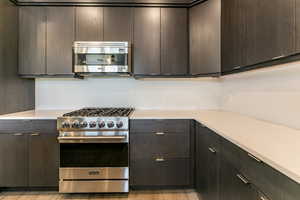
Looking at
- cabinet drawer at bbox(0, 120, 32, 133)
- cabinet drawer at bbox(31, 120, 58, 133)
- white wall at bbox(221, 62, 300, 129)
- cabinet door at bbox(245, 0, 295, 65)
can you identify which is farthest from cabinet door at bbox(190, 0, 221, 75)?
cabinet drawer at bbox(0, 120, 32, 133)

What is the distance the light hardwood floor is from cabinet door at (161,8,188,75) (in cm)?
143

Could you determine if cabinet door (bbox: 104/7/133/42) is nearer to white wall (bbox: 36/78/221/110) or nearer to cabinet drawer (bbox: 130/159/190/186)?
white wall (bbox: 36/78/221/110)

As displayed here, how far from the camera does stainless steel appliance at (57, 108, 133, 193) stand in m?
2.41

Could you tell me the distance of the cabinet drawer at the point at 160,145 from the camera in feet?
8.27

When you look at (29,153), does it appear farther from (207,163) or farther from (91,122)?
(207,163)

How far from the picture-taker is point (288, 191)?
34.7 inches

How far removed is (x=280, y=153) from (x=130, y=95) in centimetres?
233

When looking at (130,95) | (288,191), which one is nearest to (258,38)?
(288,191)

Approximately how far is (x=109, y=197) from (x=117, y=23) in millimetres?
2037

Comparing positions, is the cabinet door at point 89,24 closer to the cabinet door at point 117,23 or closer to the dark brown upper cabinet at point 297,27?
the cabinet door at point 117,23

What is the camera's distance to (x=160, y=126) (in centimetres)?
252

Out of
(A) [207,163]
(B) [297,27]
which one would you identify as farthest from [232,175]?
(B) [297,27]

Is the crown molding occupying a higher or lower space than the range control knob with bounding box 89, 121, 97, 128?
higher

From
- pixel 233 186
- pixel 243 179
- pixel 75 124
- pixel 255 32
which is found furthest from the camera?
pixel 75 124
